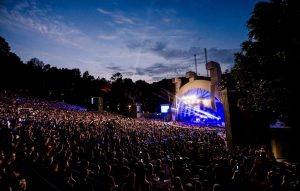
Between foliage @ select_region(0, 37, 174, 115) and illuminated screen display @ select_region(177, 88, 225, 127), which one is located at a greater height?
foliage @ select_region(0, 37, 174, 115)

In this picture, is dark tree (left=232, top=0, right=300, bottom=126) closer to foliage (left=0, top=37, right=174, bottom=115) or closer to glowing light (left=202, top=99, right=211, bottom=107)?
glowing light (left=202, top=99, right=211, bottom=107)

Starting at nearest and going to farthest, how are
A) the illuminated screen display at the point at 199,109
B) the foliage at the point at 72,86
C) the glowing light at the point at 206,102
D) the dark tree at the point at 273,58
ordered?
the dark tree at the point at 273,58 < the illuminated screen display at the point at 199,109 < the glowing light at the point at 206,102 < the foliage at the point at 72,86

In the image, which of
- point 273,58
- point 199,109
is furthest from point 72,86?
point 273,58

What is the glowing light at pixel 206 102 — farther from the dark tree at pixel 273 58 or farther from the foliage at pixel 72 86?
the dark tree at pixel 273 58

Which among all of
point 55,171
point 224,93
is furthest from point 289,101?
point 55,171

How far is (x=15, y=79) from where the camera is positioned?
6744 cm

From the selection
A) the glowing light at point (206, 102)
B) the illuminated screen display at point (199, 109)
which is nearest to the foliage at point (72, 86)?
the illuminated screen display at point (199, 109)

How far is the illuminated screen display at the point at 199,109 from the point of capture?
37656 millimetres

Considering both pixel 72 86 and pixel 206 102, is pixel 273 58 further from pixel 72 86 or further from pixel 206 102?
pixel 72 86

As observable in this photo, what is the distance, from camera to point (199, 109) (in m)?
40.8

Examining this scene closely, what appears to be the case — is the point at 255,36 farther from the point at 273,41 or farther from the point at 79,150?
the point at 79,150

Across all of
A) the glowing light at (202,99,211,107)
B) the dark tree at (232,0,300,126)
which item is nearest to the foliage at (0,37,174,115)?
the glowing light at (202,99,211,107)

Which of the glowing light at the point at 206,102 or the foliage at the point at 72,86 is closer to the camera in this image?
the glowing light at the point at 206,102

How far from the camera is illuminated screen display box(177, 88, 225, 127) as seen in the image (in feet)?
124
